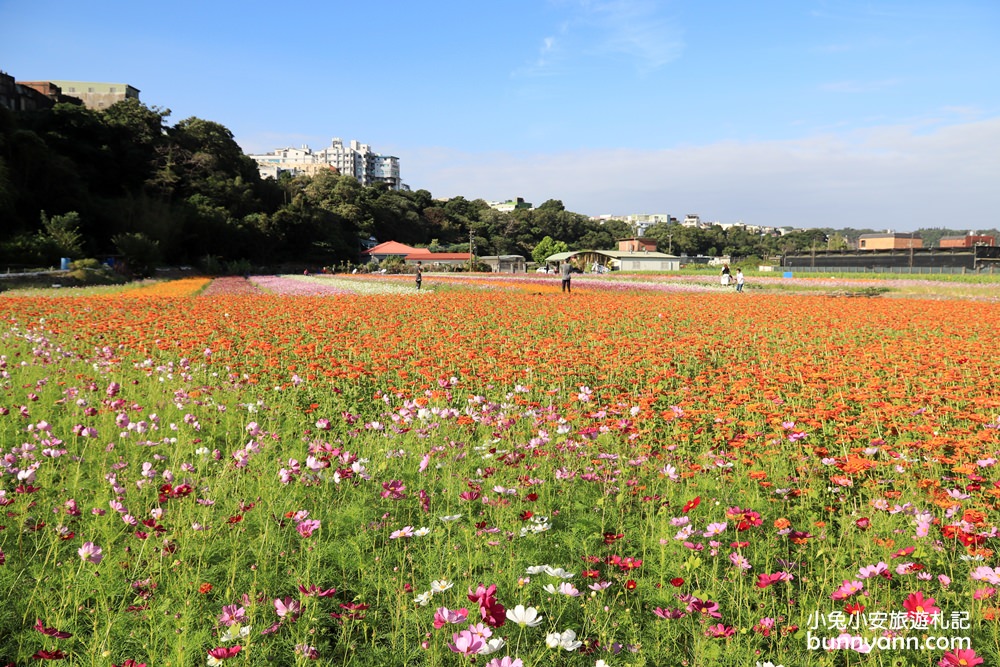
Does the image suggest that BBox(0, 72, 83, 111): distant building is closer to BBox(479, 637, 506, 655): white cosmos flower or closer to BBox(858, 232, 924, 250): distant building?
BBox(479, 637, 506, 655): white cosmos flower

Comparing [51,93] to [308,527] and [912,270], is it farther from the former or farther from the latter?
[912,270]

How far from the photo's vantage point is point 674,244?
142 metres

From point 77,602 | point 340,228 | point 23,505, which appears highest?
point 340,228

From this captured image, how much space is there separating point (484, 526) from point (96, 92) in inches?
5096

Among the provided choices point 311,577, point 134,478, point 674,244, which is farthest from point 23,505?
point 674,244

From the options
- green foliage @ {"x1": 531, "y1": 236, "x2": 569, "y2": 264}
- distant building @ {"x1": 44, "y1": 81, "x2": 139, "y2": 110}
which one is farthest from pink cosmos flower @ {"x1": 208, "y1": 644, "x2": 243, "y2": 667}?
distant building @ {"x1": 44, "y1": 81, "x2": 139, "y2": 110}

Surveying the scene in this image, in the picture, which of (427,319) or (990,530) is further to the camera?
(427,319)

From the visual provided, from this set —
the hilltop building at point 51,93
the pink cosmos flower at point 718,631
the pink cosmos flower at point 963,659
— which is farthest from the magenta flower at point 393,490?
the hilltop building at point 51,93

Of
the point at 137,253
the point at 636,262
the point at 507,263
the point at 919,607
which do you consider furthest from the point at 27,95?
the point at 919,607

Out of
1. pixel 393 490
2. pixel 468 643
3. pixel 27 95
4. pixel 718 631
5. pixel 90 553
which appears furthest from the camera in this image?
pixel 27 95

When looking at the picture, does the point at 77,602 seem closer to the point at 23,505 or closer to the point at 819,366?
the point at 23,505

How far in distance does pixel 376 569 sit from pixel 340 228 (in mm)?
85836

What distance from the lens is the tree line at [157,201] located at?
39.7 m

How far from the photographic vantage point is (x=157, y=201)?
180 feet
